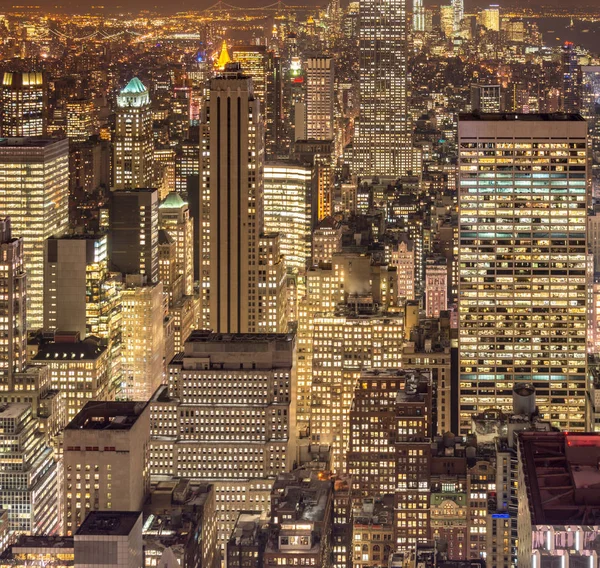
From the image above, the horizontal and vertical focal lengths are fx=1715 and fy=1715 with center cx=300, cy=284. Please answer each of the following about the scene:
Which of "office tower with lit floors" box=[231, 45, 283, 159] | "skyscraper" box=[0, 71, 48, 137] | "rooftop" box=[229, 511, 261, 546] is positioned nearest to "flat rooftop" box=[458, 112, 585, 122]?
"office tower with lit floors" box=[231, 45, 283, 159]

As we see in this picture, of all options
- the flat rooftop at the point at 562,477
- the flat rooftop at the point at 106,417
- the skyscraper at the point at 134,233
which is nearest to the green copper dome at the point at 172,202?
the skyscraper at the point at 134,233

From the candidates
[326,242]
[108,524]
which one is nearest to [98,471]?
[108,524]

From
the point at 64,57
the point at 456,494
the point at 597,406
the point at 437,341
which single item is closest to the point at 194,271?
the point at 64,57

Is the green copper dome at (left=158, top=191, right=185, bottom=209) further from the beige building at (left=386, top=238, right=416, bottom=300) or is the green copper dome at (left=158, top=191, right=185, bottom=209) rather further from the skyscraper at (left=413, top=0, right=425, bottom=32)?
the skyscraper at (left=413, top=0, right=425, bottom=32)

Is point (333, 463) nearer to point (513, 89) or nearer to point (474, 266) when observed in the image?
point (474, 266)

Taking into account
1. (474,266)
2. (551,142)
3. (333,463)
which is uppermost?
(551,142)

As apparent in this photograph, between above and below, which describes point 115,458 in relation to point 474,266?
below

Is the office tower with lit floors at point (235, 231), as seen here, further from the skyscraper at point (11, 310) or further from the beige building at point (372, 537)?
the beige building at point (372, 537)
